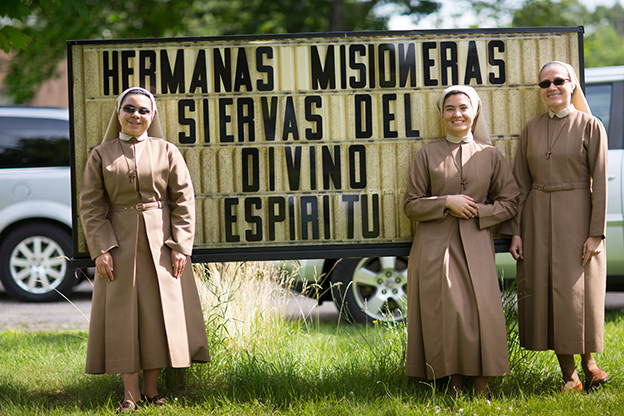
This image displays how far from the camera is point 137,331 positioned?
3.60 metres

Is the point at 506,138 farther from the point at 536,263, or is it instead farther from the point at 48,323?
the point at 48,323

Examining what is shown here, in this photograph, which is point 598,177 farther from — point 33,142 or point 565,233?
point 33,142

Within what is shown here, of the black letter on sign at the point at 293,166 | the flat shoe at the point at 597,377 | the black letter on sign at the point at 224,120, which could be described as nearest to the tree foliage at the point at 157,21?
the black letter on sign at the point at 224,120

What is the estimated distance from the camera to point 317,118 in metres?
4.08

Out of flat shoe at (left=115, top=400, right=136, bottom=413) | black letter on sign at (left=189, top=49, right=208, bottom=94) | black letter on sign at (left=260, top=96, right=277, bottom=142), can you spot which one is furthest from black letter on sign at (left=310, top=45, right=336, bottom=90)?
flat shoe at (left=115, top=400, right=136, bottom=413)

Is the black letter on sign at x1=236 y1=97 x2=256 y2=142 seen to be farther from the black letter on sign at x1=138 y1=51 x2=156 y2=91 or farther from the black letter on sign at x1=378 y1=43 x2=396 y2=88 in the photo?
the black letter on sign at x1=378 y1=43 x2=396 y2=88

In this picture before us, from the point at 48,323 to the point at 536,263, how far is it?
199 inches

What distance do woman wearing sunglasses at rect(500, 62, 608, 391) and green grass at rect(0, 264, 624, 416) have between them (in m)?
0.30

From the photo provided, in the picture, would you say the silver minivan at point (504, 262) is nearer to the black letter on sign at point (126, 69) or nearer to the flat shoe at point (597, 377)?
the flat shoe at point (597, 377)

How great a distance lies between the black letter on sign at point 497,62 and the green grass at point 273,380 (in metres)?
1.74

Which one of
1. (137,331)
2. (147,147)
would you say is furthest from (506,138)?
(137,331)

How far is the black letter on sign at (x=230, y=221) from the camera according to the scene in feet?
13.3

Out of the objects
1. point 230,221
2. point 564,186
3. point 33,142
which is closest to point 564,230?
point 564,186

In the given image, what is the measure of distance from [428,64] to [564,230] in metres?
1.40
